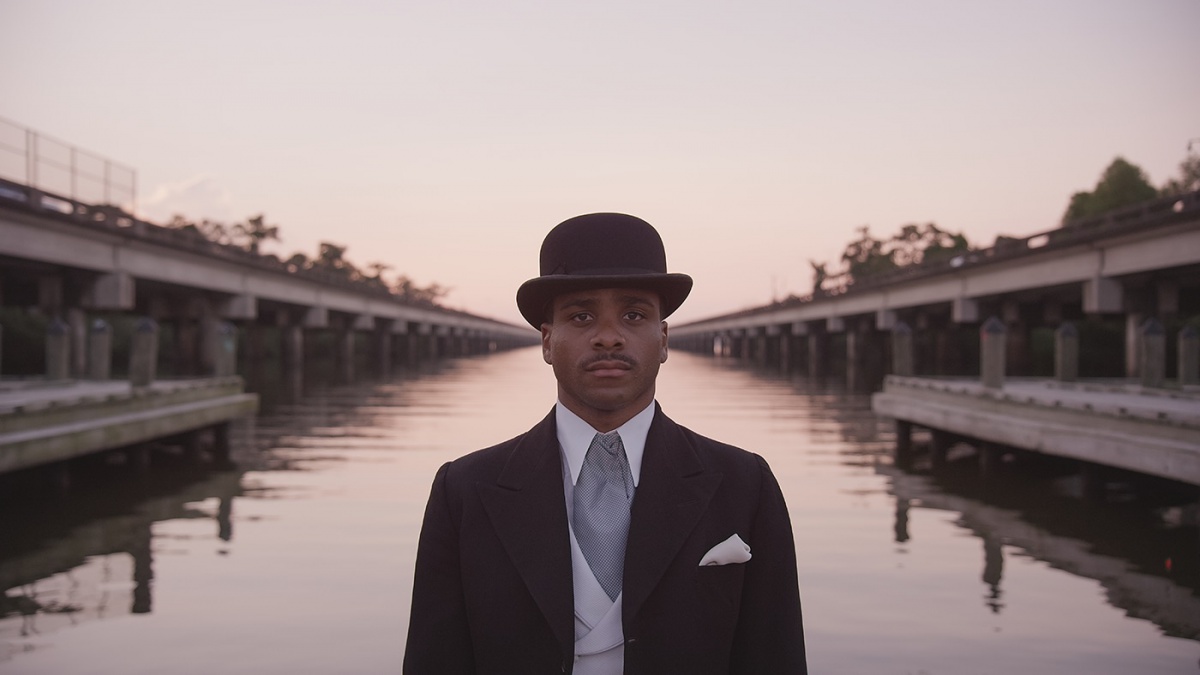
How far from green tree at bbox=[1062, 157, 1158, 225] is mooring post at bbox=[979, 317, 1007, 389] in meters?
69.9

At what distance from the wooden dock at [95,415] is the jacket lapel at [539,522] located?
1257cm

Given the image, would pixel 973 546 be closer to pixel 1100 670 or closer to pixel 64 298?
pixel 1100 670

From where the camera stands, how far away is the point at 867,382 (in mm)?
53188

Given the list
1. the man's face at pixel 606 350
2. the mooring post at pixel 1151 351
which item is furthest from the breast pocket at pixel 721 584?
the mooring post at pixel 1151 351

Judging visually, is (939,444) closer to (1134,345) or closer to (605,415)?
(1134,345)

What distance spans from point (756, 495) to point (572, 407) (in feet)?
1.89

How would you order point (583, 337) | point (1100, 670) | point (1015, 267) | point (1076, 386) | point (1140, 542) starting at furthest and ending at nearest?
point (1015, 267)
point (1076, 386)
point (1140, 542)
point (1100, 670)
point (583, 337)

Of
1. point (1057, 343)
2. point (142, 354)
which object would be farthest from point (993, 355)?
point (142, 354)

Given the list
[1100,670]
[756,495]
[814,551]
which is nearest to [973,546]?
[814,551]

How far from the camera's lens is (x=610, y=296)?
2.83 metres

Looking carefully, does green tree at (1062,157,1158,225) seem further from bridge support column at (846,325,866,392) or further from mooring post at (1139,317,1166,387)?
mooring post at (1139,317,1166,387)

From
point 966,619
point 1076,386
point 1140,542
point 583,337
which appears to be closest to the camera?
point 583,337

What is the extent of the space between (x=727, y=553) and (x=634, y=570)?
25 centimetres

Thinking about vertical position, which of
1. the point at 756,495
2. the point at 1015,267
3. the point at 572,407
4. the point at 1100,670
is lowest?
the point at 1100,670
